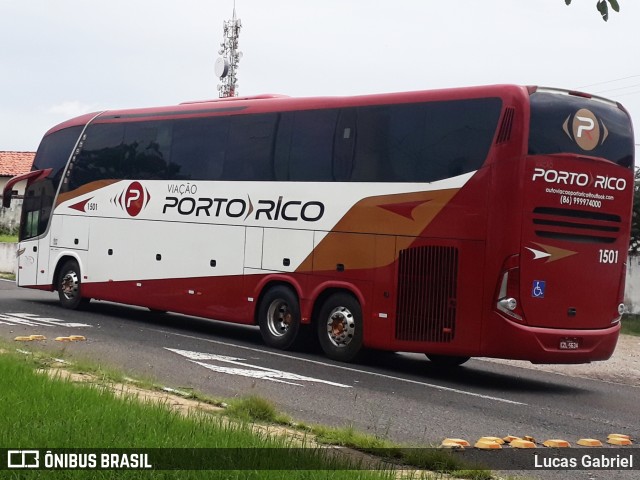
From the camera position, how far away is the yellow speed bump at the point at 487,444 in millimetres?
9016

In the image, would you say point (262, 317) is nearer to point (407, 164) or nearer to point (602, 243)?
point (407, 164)

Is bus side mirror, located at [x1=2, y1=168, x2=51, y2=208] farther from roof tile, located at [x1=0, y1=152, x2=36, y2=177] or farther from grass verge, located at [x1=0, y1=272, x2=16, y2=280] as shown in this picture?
roof tile, located at [x1=0, y1=152, x2=36, y2=177]

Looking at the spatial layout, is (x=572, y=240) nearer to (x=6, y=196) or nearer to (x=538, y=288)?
(x=538, y=288)

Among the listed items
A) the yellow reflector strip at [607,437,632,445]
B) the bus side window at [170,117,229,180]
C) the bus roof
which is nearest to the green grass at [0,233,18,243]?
the bus roof

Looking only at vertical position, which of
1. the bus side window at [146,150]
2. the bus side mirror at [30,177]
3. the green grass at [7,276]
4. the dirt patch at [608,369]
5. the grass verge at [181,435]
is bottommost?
the dirt patch at [608,369]

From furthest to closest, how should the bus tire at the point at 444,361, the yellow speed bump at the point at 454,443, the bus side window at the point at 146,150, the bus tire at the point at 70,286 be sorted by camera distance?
the bus tire at the point at 70,286, the bus side window at the point at 146,150, the bus tire at the point at 444,361, the yellow speed bump at the point at 454,443

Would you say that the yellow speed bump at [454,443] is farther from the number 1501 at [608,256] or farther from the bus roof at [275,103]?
the number 1501 at [608,256]

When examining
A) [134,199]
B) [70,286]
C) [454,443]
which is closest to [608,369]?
[134,199]

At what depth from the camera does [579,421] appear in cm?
1166

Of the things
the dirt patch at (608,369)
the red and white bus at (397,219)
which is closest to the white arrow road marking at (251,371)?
the red and white bus at (397,219)

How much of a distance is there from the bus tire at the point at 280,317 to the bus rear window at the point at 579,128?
4734mm

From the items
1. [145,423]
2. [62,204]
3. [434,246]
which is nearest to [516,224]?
[434,246]

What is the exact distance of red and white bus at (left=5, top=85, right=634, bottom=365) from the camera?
14.0 metres

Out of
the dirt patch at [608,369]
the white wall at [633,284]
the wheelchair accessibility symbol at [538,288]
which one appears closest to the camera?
the wheelchair accessibility symbol at [538,288]
